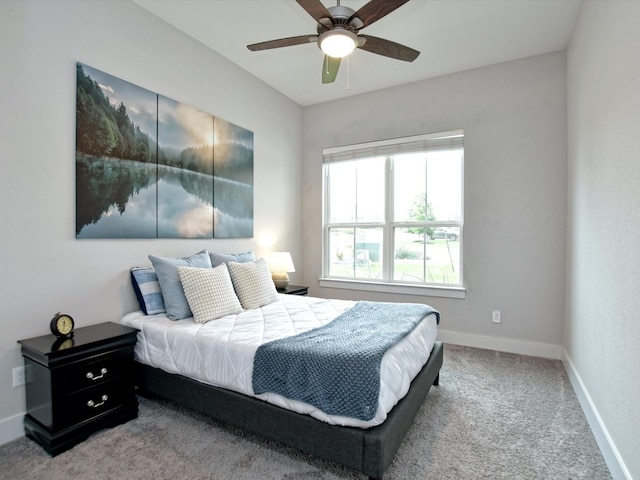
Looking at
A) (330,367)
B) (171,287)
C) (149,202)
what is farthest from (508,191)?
(149,202)

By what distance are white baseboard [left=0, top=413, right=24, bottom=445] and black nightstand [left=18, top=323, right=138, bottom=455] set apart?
0.11 feet

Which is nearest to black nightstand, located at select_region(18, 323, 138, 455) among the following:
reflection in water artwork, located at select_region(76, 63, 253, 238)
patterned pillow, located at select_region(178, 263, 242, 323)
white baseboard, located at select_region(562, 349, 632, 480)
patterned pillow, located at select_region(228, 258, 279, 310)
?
patterned pillow, located at select_region(178, 263, 242, 323)

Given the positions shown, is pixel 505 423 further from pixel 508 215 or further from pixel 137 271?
pixel 137 271

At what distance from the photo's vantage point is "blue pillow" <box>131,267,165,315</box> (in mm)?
2607

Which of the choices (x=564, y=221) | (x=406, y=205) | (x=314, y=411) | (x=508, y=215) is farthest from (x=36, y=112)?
(x=564, y=221)

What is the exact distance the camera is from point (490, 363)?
3.24m

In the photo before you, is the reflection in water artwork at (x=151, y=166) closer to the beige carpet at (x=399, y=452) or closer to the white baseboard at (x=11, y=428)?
the white baseboard at (x=11, y=428)

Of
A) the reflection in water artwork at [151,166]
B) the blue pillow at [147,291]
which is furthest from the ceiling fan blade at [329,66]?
the blue pillow at [147,291]

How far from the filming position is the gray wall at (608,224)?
1618mm

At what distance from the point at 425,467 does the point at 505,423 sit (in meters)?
0.78

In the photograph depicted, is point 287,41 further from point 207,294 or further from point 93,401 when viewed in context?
point 93,401

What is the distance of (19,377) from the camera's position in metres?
2.08

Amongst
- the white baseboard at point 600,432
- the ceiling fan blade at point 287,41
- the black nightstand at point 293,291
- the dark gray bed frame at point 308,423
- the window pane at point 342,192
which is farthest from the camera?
the window pane at point 342,192

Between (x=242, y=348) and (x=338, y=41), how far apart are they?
195 cm
